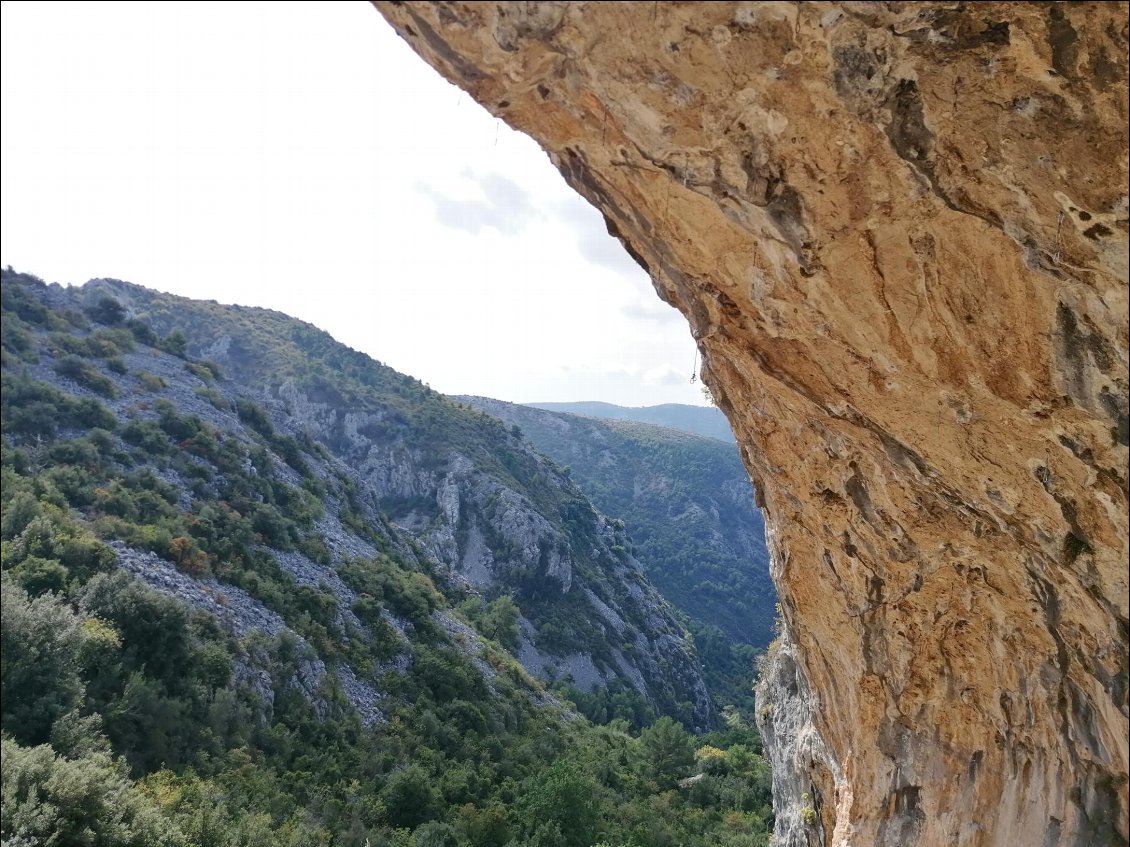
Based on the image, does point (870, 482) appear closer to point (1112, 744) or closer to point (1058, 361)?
point (1058, 361)

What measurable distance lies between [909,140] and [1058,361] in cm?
177

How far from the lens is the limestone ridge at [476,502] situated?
4934 cm

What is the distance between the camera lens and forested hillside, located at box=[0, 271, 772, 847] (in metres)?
13.3

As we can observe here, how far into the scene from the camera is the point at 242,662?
19.1 meters

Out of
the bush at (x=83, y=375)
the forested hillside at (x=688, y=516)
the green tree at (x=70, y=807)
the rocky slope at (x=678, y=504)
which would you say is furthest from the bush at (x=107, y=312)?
the rocky slope at (x=678, y=504)

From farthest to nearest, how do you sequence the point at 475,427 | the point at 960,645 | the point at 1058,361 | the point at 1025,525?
the point at 475,427 → the point at 960,645 → the point at 1025,525 → the point at 1058,361

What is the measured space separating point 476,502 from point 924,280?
5344 cm

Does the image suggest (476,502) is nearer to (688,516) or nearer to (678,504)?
(688,516)

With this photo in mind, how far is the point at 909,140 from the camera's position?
13.5 ft

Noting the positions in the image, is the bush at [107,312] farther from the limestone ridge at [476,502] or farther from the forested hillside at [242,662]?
the limestone ridge at [476,502]

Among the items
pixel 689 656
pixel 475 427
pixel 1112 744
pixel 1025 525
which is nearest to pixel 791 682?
pixel 1112 744

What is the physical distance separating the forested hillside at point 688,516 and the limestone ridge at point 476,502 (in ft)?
31.0

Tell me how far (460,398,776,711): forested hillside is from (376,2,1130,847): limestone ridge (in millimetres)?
54705

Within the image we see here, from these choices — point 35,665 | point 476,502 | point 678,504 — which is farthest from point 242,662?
point 678,504
